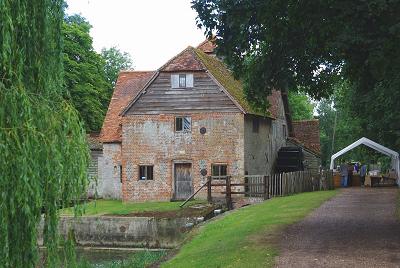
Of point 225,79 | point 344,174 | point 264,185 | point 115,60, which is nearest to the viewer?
point 264,185

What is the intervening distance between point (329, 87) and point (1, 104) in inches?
491

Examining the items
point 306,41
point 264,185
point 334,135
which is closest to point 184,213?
point 264,185

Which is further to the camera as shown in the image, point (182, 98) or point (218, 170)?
point (182, 98)

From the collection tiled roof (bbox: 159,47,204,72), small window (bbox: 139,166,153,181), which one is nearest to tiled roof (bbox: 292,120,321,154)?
tiled roof (bbox: 159,47,204,72)

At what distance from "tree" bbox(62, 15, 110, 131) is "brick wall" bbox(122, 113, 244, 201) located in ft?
35.7

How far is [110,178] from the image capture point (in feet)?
130

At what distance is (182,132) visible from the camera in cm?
3581

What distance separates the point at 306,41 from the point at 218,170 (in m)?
19.4

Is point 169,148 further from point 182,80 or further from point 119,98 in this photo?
point 119,98

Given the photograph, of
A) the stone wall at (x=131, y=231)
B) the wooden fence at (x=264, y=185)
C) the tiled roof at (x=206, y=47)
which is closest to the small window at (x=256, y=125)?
the wooden fence at (x=264, y=185)

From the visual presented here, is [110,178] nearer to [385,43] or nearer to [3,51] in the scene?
[385,43]

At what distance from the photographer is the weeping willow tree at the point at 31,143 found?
8.66 metres

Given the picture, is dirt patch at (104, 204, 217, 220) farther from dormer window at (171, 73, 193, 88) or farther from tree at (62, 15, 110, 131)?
tree at (62, 15, 110, 131)

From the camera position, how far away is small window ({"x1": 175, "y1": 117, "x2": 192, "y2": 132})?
35.9 meters
